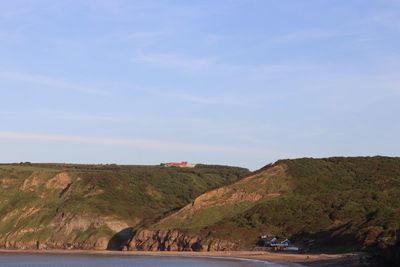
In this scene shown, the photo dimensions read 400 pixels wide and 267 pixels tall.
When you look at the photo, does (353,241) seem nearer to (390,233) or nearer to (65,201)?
(390,233)

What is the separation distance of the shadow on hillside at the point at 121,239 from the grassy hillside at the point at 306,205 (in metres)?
Result: 7.46

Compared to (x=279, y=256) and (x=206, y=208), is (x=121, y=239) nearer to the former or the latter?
(x=206, y=208)

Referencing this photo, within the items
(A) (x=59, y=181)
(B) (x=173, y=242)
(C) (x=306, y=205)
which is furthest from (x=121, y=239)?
(C) (x=306, y=205)

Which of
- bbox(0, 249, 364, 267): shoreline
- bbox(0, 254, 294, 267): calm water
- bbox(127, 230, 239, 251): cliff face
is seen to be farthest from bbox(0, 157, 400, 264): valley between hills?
bbox(0, 254, 294, 267): calm water

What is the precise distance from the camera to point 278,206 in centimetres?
10238

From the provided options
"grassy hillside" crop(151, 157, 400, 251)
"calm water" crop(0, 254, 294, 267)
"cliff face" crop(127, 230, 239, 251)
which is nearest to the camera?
"calm water" crop(0, 254, 294, 267)

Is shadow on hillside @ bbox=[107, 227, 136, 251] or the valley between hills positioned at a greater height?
the valley between hills

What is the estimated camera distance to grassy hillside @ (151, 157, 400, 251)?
87.5 metres

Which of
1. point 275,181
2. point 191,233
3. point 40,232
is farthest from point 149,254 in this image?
point 40,232

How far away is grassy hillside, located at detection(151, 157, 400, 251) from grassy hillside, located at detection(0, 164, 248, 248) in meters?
10.6

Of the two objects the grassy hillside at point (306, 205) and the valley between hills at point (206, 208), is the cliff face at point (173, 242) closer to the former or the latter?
the valley between hills at point (206, 208)

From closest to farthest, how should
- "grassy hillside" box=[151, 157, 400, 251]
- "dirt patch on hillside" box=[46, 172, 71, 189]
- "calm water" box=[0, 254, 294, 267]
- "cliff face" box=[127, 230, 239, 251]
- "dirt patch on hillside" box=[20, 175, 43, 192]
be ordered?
"calm water" box=[0, 254, 294, 267]
"grassy hillside" box=[151, 157, 400, 251]
"cliff face" box=[127, 230, 239, 251]
"dirt patch on hillside" box=[46, 172, 71, 189]
"dirt patch on hillside" box=[20, 175, 43, 192]

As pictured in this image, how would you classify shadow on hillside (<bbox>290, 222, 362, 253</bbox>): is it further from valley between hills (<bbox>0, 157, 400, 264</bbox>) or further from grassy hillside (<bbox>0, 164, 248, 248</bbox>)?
grassy hillside (<bbox>0, 164, 248, 248</bbox>)

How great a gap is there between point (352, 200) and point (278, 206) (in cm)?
943
